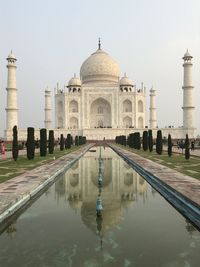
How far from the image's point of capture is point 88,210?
5.79 meters

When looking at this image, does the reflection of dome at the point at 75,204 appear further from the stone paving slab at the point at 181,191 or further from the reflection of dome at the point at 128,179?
the reflection of dome at the point at 128,179

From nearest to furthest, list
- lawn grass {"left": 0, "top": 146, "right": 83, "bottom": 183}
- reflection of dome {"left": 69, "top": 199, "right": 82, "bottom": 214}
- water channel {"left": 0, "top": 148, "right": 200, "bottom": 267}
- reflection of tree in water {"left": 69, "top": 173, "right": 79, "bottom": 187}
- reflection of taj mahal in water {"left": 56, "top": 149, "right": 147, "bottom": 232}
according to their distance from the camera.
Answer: water channel {"left": 0, "top": 148, "right": 200, "bottom": 267} → reflection of taj mahal in water {"left": 56, "top": 149, "right": 147, "bottom": 232} → reflection of dome {"left": 69, "top": 199, "right": 82, "bottom": 214} → reflection of tree in water {"left": 69, "top": 173, "right": 79, "bottom": 187} → lawn grass {"left": 0, "top": 146, "right": 83, "bottom": 183}

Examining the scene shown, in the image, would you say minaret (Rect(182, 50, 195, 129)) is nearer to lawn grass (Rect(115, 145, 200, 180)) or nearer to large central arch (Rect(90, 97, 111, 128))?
large central arch (Rect(90, 97, 111, 128))

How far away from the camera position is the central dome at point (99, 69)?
50.7m

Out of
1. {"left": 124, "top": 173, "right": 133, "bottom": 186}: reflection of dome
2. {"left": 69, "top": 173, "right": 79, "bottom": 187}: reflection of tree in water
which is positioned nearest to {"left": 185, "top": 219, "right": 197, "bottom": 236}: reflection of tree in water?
{"left": 124, "top": 173, "right": 133, "bottom": 186}: reflection of dome

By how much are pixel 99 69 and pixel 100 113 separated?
631 centimetres

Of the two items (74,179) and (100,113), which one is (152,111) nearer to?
(100,113)

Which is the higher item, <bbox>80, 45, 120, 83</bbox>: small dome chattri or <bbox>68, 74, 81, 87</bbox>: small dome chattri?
<bbox>80, 45, 120, 83</bbox>: small dome chattri

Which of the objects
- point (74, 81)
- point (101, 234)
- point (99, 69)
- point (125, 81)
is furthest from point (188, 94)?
point (101, 234)

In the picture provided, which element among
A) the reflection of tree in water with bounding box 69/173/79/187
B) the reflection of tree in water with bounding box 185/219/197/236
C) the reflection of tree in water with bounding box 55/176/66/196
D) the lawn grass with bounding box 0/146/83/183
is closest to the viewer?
the reflection of tree in water with bounding box 185/219/197/236

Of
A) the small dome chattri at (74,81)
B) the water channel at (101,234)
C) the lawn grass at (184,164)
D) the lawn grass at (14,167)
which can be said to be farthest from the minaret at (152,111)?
the water channel at (101,234)

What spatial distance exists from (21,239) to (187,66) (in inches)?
1571

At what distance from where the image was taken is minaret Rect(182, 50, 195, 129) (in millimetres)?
41469

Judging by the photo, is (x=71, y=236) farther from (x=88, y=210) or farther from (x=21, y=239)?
(x=88, y=210)
